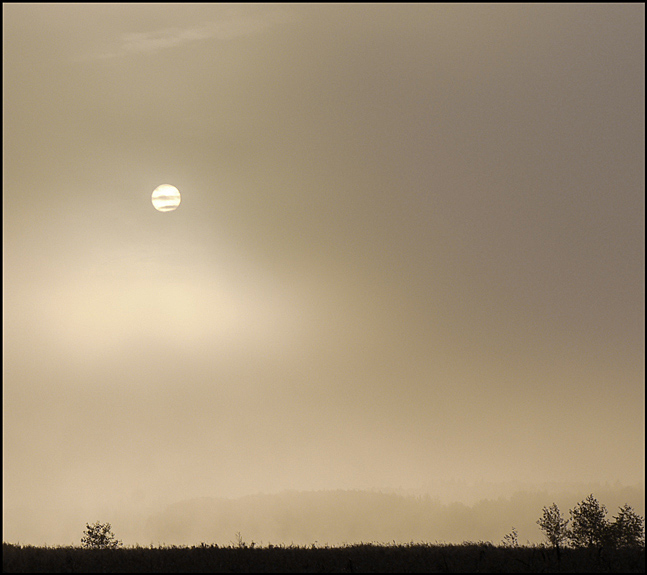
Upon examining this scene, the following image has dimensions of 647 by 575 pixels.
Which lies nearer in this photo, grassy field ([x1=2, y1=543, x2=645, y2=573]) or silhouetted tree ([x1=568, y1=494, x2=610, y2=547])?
grassy field ([x1=2, y1=543, x2=645, y2=573])

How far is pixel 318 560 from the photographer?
1205 inches

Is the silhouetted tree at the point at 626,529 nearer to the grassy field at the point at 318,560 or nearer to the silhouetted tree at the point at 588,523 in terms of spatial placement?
the silhouetted tree at the point at 588,523

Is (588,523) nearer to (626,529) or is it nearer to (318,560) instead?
(626,529)

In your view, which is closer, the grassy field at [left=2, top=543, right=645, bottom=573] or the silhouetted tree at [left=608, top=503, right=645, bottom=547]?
the grassy field at [left=2, top=543, right=645, bottom=573]

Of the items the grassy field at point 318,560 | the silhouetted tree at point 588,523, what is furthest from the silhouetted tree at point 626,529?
the grassy field at point 318,560

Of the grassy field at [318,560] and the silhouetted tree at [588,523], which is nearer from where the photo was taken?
the grassy field at [318,560]

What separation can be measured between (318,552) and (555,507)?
3832 cm

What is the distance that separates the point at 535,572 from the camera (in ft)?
94.1

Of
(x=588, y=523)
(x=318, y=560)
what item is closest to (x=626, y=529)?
(x=588, y=523)

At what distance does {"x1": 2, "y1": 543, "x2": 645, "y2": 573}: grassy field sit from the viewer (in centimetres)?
2846

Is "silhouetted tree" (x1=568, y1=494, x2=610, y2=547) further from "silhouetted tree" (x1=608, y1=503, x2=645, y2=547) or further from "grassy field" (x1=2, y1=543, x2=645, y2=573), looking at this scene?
"grassy field" (x1=2, y1=543, x2=645, y2=573)

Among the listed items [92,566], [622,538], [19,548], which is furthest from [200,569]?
[622,538]

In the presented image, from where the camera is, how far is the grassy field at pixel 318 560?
28.5 m

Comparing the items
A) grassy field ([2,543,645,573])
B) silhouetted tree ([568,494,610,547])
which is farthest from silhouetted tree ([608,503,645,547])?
grassy field ([2,543,645,573])
